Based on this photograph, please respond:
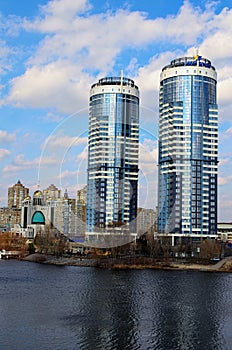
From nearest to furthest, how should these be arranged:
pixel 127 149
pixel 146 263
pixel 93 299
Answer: pixel 93 299
pixel 146 263
pixel 127 149

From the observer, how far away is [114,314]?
16859 millimetres

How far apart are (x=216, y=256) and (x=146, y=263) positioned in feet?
23.7

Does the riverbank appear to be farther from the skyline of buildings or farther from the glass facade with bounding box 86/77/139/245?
Result: the glass facade with bounding box 86/77/139/245

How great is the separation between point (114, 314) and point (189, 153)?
1302 inches

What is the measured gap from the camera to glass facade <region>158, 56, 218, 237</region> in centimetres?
4797

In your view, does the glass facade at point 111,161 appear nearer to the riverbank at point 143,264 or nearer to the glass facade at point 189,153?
the glass facade at point 189,153

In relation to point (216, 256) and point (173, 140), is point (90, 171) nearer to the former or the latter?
point (173, 140)

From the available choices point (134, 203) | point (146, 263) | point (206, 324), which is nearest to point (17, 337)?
point (206, 324)

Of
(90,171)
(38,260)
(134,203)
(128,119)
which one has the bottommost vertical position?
(38,260)

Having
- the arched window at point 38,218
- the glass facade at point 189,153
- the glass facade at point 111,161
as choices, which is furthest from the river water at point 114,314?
the arched window at point 38,218

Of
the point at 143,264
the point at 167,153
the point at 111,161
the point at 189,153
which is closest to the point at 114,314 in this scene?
the point at 143,264

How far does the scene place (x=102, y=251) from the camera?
43.1 meters

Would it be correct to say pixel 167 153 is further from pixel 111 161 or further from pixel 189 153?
pixel 111 161

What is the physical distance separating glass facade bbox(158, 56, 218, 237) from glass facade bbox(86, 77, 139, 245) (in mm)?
4292
